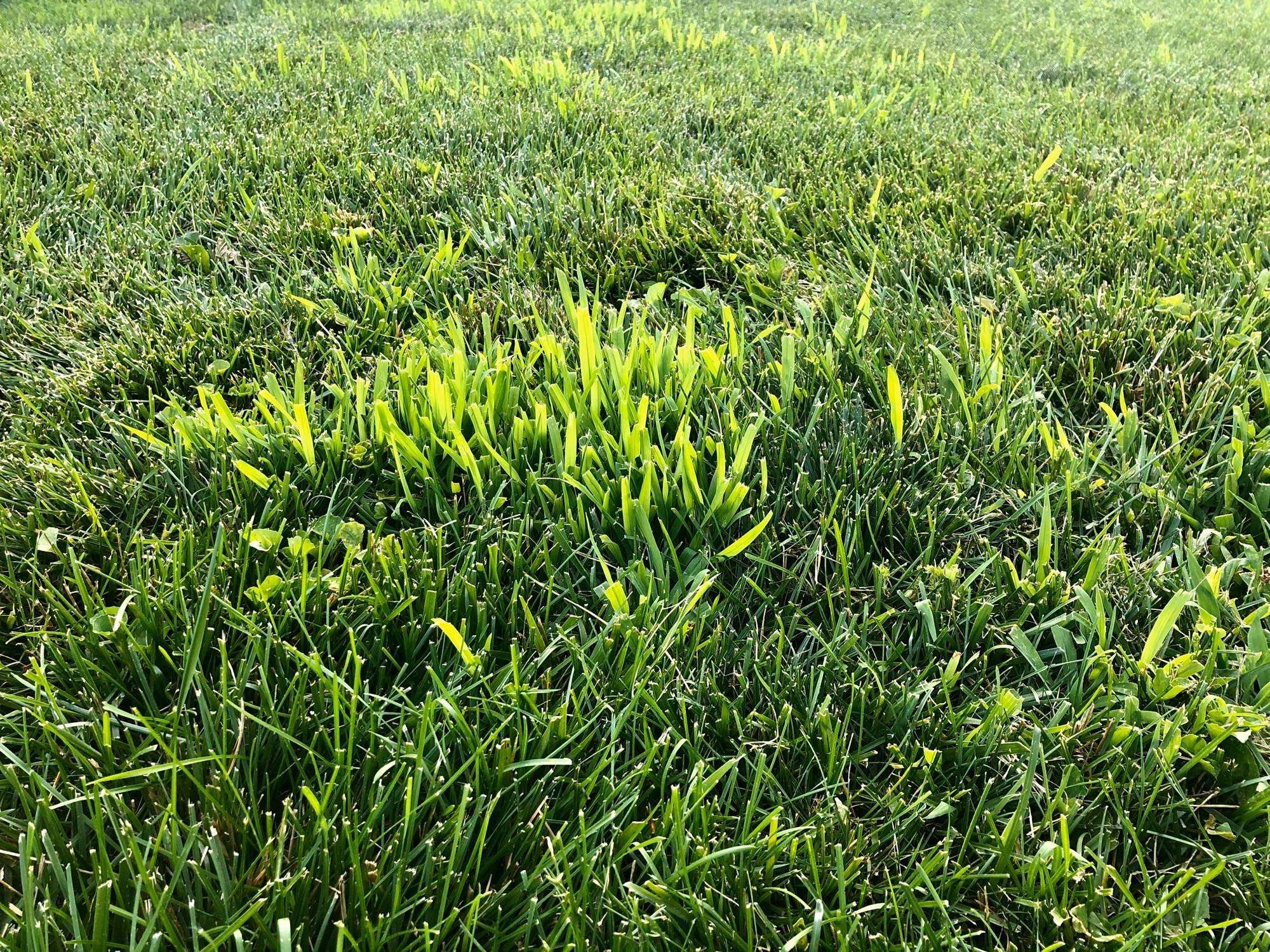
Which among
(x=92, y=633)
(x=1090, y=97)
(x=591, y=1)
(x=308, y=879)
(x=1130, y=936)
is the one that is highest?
(x=591, y=1)

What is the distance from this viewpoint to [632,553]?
4.69 ft

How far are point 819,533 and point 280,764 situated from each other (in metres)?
0.92

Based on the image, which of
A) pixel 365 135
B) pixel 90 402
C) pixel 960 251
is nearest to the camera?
pixel 90 402

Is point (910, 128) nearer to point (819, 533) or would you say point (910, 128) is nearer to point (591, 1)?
point (819, 533)

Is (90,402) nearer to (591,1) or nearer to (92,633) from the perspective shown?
(92,633)

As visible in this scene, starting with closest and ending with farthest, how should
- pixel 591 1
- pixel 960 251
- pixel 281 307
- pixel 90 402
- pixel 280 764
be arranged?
pixel 280 764, pixel 90 402, pixel 281 307, pixel 960 251, pixel 591 1

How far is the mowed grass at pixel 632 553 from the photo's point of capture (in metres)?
0.99

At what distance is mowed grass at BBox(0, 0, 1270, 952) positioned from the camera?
995 millimetres

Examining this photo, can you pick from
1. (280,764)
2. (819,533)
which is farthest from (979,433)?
(280,764)

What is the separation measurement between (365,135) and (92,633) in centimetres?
242

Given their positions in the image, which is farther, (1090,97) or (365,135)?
(1090,97)

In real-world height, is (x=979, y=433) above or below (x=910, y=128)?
below

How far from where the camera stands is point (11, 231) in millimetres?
2354

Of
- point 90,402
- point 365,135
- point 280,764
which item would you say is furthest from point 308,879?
point 365,135
